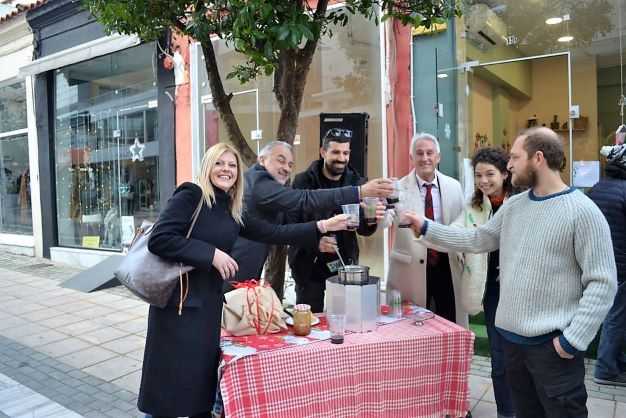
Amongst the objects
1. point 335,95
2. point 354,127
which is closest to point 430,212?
point 354,127

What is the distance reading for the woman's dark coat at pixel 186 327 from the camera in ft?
7.73

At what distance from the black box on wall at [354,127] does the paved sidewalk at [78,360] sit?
6.68 feet

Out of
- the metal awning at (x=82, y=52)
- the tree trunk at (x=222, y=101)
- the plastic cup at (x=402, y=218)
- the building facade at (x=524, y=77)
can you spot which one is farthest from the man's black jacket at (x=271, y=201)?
the metal awning at (x=82, y=52)

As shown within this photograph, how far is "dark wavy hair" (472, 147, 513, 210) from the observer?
3.14 metres

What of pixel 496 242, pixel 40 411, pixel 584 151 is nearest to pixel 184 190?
pixel 496 242

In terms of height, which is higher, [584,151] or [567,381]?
[584,151]

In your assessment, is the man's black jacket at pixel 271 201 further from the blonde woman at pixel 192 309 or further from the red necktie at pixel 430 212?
the red necktie at pixel 430 212

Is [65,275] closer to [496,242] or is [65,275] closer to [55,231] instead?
[55,231]

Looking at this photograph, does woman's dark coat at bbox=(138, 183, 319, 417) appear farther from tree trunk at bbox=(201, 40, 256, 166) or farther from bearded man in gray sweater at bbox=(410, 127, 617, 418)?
bearded man in gray sweater at bbox=(410, 127, 617, 418)

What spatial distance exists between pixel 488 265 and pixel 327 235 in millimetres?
1045

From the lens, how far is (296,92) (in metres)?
3.44

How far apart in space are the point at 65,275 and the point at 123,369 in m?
5.45

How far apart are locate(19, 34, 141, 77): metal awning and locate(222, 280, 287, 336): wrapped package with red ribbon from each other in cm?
688

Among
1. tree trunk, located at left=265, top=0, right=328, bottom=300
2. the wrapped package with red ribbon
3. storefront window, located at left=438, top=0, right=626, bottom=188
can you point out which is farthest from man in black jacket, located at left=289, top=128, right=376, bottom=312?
storefront window, located at left=438, top=0, right=626, bottom=188
